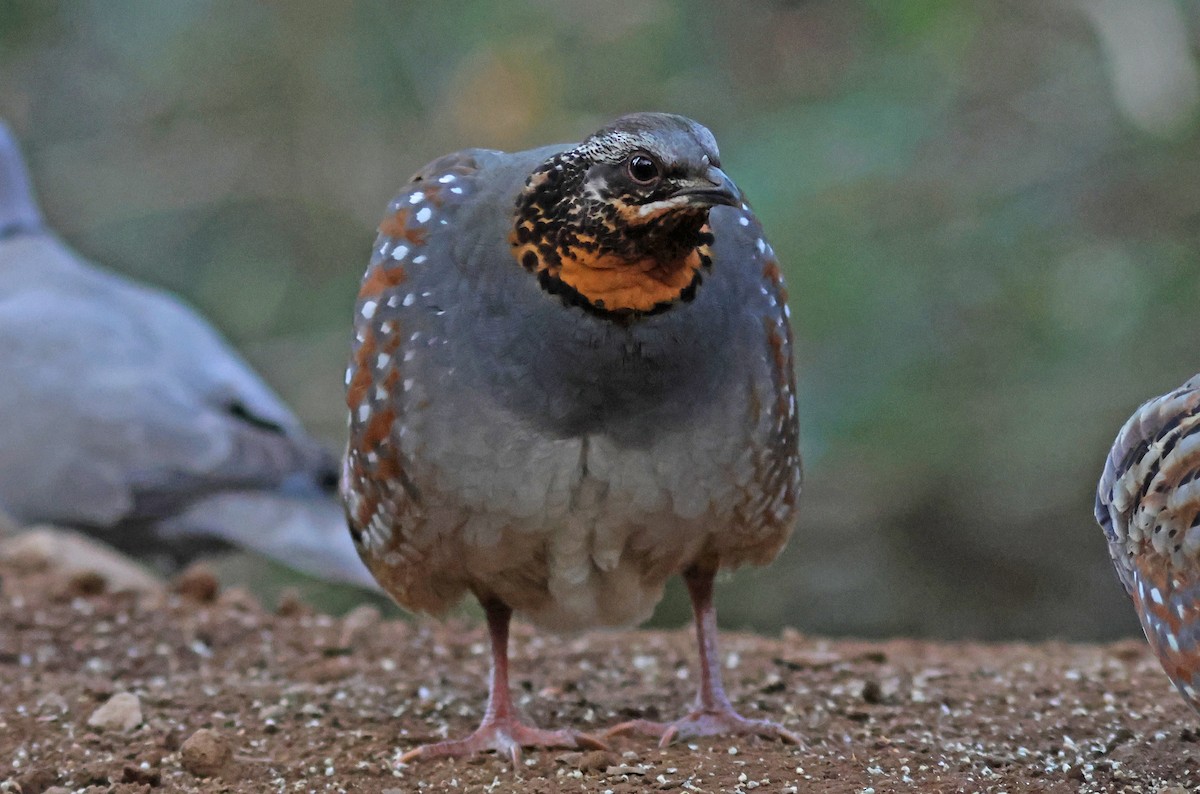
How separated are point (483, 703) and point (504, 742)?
645 millimetres

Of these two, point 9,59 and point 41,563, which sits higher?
point 9,59

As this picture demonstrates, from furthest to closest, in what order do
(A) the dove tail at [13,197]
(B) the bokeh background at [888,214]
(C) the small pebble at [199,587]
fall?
(A) the dove tail at [13,197], (B) the bokeh background at [888,214], (C) the small pebble at [199,587]

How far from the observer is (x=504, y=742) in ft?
14.2

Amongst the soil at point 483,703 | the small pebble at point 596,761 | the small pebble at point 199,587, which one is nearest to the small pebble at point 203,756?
the soil at point 483,703

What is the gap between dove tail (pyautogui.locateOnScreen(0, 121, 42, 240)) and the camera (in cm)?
962

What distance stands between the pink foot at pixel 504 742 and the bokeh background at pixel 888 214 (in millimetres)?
4778

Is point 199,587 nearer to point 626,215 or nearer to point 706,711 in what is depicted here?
point 706,711

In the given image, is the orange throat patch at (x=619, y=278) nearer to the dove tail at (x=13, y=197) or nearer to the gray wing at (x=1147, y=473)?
the gray wing at (x=1147, y=473)

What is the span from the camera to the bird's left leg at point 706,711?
14.5 ft

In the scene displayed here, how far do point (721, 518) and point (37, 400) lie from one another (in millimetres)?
4576

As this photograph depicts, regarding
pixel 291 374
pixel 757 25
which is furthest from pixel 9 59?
→ pixel 757 25

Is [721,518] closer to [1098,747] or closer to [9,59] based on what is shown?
[1098,747]

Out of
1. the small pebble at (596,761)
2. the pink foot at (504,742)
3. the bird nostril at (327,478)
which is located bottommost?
the pink foot at (504,742)

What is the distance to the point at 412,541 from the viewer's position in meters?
4.36
